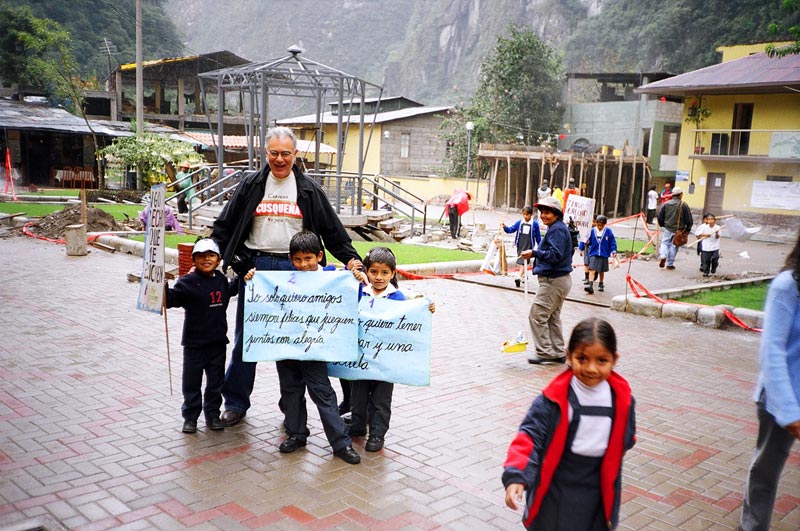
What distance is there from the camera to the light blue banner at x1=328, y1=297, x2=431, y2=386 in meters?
4.82

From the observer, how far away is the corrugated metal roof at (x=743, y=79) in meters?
26.7

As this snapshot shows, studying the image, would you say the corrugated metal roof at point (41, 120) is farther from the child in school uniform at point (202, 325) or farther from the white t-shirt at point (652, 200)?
the child in school uniform at point (202, 325)

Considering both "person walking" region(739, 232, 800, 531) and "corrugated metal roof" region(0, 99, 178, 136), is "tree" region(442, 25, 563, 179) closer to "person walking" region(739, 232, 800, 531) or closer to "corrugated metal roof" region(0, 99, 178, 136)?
"corrugated metal roof" region(0, 99, 178, 136)

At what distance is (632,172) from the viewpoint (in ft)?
118

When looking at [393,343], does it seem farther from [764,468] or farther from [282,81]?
[282,81]

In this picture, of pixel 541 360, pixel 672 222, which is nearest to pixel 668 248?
pixel 672 222

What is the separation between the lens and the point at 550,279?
7.66 metres

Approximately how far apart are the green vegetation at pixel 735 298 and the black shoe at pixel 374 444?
8578 millimetres

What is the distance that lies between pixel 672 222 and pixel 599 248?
5.03 m

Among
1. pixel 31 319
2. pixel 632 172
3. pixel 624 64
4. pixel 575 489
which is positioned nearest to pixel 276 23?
pixel 624 64

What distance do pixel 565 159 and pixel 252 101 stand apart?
68.0 feet

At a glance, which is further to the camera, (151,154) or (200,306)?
(151,154)

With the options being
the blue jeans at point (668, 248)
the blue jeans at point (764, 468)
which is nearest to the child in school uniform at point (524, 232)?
the blue jeans at point (668, 248)

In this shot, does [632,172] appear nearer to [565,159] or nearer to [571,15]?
[565,159]
